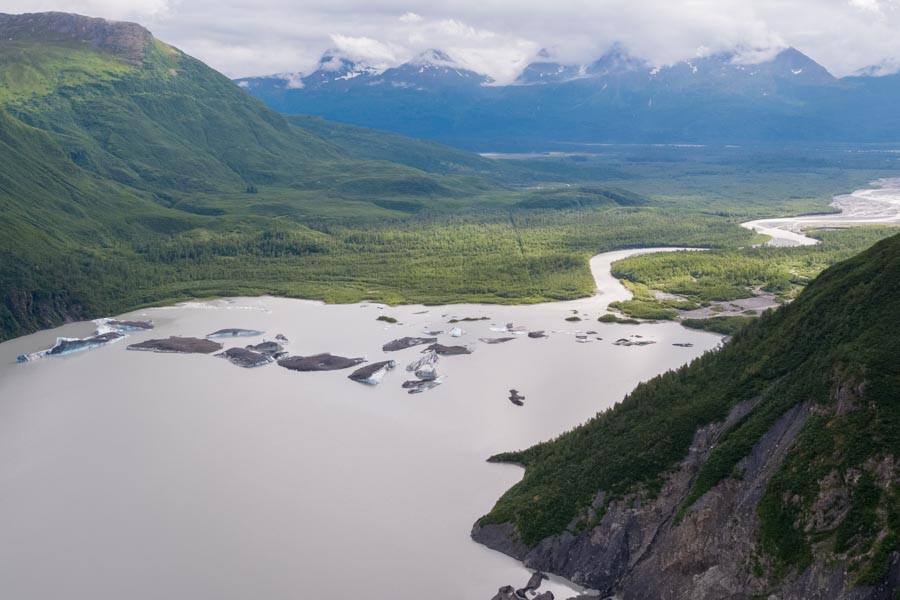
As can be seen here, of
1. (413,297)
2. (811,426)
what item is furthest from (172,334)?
(811,426)

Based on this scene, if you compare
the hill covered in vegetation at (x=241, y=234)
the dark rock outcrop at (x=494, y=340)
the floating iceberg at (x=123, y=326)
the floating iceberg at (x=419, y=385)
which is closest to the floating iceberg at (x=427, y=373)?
the floating iceberg at (x=419, y=385)

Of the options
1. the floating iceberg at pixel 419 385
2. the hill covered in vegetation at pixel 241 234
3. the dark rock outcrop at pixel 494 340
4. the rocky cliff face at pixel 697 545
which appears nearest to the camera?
the rocky cliff face at pixel 697 545

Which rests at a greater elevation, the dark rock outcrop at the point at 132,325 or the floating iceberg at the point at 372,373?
the dark rock outcrop at the point at 132,325

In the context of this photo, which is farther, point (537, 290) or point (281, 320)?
point (537, 290)

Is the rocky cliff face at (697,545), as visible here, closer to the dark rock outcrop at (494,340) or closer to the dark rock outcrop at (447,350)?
the dark rock outcrop at (447,350)

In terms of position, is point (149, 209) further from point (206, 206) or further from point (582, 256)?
point (582, 256)

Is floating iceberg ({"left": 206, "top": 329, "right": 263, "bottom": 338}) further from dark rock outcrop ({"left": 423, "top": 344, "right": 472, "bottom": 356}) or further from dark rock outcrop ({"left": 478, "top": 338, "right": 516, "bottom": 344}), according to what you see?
dark rock outcrop ({"left": 478, "top": 338, "right": 516, "bottom": 344})
